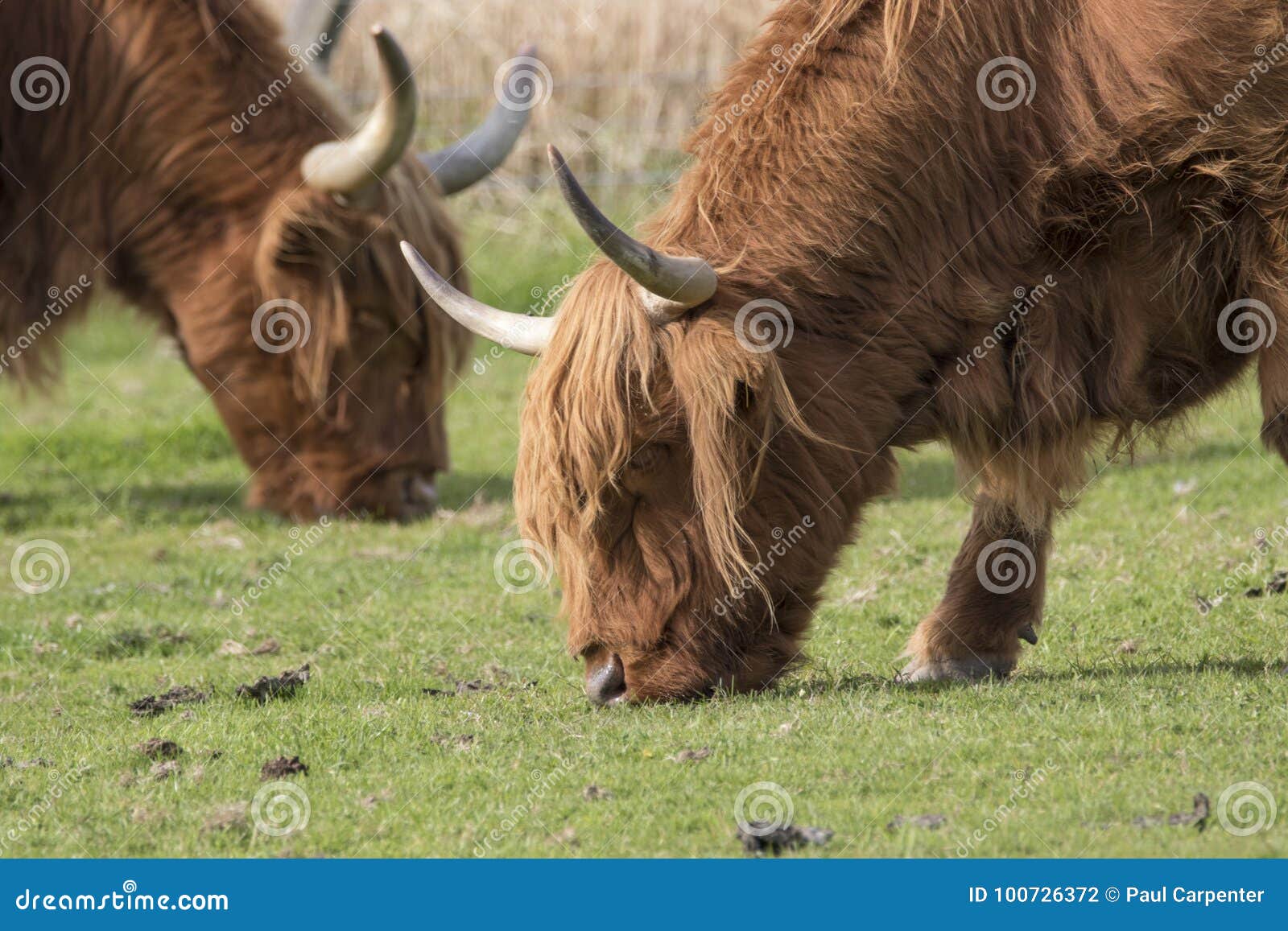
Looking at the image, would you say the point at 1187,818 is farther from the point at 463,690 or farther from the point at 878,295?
the point at 463,690

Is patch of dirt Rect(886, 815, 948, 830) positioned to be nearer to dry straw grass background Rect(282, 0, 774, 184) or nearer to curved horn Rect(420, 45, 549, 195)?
curved horn Rect(420, 45, 549, 195)

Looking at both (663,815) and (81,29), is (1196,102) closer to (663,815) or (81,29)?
(663,815)

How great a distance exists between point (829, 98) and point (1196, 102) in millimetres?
1026

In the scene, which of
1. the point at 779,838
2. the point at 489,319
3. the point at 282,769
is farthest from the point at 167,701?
the point at 779,838

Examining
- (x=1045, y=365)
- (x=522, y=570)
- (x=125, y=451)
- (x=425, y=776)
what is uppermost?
(x=1045, y=365)

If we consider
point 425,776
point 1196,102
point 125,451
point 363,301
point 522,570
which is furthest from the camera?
point 125,451

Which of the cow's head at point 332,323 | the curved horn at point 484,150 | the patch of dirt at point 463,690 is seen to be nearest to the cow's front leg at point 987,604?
the patch of dirt at point 463,690

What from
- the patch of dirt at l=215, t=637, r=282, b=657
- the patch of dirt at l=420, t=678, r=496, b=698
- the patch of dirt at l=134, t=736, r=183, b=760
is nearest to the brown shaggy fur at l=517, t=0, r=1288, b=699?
the patch of dirt at l=420, t=678, r=496, b=698

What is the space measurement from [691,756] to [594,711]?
24.5 inches

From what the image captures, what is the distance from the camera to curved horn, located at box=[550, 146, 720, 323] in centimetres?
387

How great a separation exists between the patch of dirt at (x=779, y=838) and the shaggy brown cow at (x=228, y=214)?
478 cm

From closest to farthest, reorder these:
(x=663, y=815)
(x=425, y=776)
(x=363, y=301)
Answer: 1. (x=663, y=815)
2. (x=425, y=776)
3. (x=363, y=301)

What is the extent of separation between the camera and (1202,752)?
3.86 meters

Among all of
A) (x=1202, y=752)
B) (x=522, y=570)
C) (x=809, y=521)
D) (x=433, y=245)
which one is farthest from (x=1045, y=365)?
(x=433, y=245)
